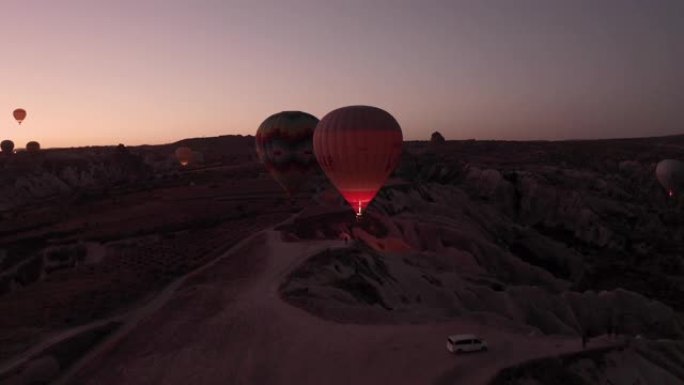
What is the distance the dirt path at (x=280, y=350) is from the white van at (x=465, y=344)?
0.27 m

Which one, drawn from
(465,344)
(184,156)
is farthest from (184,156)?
(465,344)

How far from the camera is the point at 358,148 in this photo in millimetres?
31344

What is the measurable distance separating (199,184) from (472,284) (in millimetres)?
55939

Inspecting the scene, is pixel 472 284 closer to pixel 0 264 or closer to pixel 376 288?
pixel 376 288

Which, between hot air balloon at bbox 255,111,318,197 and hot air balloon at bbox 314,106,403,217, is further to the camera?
hot air balloon at bbox 255,111,318,197

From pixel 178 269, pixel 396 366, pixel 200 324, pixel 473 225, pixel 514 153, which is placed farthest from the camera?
pixel 514 153

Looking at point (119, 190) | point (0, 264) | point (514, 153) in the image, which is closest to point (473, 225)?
point (0, 264)

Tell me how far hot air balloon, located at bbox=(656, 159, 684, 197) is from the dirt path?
6737 centimetres

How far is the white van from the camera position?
1914 cm

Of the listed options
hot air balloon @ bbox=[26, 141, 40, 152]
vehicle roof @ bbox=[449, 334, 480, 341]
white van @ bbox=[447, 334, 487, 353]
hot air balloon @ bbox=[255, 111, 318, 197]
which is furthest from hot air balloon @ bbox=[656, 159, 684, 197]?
hot air balloon @ bbox=[26, 141, 40, 152]

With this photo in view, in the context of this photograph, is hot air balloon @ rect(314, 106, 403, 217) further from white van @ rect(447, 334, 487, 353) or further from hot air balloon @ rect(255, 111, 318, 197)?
white van @ rect(447, 334, 487, 353)

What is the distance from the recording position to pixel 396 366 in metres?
18.6

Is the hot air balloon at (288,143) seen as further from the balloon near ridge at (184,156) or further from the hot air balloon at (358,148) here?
the balloon near ridge at (184,156)

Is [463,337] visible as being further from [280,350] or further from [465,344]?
[280,350]
